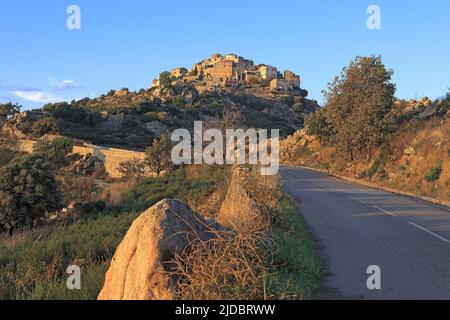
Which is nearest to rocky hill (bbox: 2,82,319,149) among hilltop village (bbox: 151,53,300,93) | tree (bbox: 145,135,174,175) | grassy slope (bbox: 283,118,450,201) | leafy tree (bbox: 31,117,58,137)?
leafy tree (bbox: 31,117,58,137)

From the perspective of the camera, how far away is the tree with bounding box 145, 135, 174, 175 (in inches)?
1458

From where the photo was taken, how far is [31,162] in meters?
26.0

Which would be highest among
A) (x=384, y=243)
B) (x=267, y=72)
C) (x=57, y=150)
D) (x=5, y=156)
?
(x=267, y=72)

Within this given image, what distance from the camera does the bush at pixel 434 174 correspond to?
22516 millimetres

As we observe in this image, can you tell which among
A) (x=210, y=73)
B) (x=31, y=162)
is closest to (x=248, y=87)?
(x=210, y=73)

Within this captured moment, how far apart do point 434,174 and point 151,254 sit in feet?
66.8

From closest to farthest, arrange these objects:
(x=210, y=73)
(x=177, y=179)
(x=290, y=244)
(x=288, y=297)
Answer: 1. (x=288, y=297)
2. (x=290, y=244)
3. (x=177, y=179)
4. (x=210, y=73)

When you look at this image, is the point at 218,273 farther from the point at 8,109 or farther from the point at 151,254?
the point at 8,109

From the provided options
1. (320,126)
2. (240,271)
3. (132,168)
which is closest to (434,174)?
(240,271)

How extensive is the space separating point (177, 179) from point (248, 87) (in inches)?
5238

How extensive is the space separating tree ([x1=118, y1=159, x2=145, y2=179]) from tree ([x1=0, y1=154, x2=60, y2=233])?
1375cm

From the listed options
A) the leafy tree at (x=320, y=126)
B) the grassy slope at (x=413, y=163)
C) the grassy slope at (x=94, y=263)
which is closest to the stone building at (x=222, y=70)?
the leafy tree at (x=320, y=126)

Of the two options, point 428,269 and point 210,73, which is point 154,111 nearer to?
point 428,269

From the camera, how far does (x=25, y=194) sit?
24.1 m
